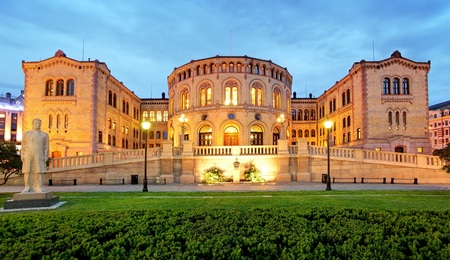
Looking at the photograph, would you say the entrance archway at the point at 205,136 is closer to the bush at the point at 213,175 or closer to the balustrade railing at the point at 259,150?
the balustrade railing at the point at 259,150

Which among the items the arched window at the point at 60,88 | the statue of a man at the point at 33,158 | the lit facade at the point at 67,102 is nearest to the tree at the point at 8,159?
the statue of a man at the point at 33,158

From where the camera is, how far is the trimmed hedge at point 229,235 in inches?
215

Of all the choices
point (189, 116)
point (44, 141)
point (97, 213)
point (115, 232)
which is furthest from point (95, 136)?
point (115, 232)

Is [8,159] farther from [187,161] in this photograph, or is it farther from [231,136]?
[231,136]

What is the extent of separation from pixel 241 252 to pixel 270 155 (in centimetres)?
2367

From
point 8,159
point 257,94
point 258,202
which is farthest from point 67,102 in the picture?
point 258,202

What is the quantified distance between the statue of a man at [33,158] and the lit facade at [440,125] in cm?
10652

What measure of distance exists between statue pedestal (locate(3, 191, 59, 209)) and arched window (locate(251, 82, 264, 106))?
34620mm

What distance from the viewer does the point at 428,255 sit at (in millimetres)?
5328

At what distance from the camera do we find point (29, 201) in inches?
480

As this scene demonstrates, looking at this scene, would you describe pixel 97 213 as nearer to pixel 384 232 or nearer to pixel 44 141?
pixel 44 141

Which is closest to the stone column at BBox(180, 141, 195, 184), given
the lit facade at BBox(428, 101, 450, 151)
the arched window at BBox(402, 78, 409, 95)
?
the arched window at BBox(402, 78, 409, 95)

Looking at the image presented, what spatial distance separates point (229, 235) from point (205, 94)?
39.3 m

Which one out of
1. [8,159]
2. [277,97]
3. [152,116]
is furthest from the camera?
[152,116]
